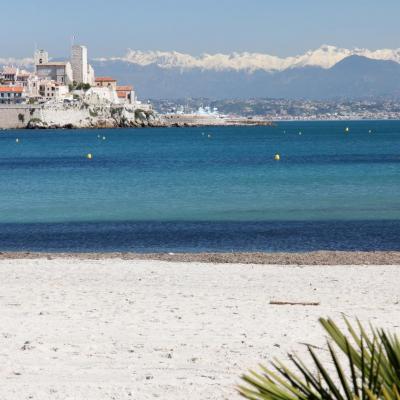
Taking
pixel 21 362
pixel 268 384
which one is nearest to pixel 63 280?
pixel 21 362

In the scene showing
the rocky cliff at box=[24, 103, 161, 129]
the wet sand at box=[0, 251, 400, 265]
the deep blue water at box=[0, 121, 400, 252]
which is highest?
the wet sand at box=[0, 251, 400, 265]

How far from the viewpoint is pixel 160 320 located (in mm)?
11930

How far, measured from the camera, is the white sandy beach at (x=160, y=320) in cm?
891

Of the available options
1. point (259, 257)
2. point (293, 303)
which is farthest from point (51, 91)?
point (293, 303)

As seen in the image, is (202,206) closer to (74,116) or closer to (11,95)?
(74,116)

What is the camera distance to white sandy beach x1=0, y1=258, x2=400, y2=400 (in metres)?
8.91

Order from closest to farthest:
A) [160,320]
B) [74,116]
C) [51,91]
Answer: [160,320], [74,116], [51,91]

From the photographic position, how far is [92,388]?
8625 millimetres

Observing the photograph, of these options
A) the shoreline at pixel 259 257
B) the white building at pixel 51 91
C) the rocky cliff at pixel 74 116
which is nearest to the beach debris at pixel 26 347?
the shoreline at pixel 259 257

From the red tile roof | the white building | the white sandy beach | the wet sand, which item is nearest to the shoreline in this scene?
the wet sand

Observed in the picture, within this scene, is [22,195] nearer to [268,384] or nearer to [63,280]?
[63,280]

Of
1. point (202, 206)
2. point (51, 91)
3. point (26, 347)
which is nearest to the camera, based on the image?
point (26, 347)

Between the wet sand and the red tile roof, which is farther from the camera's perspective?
the red tile roof

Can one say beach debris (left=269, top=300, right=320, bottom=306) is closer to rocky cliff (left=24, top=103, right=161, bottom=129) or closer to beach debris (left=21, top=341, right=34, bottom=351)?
beach debris (left=21, top=341, right=34, bottom=351)
